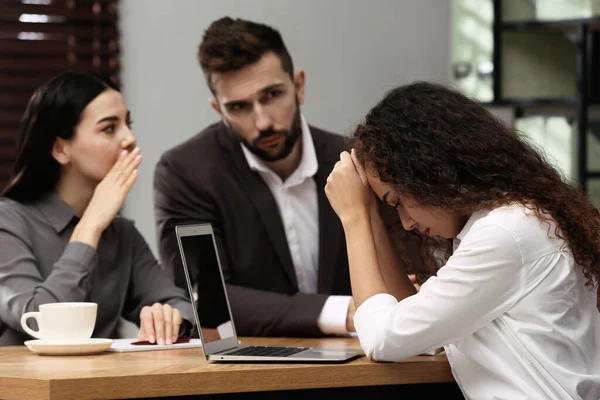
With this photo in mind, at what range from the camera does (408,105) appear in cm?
160

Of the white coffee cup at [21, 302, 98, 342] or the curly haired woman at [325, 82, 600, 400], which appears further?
the white coffee cup at [21, 302, 98, 342]

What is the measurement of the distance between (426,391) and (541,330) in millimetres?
307

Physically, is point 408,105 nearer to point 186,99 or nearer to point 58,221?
point 58,221

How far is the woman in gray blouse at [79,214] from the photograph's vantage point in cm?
204

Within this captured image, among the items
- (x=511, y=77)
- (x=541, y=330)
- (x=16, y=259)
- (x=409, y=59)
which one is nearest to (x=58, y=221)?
(x=16, y=259)

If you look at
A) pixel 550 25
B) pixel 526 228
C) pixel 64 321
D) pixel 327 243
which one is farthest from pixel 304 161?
pixel 550 25

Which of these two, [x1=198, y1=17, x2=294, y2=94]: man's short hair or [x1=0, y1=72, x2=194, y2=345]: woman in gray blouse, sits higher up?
[x1=198, y1=17, x2=294, y2=94]: man's short hair

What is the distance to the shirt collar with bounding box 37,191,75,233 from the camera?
2186mm

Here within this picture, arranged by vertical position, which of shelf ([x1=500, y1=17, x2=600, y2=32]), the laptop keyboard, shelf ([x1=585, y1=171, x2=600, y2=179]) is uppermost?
shelf ([x1=500, y1=17, x2=600, y2=32])

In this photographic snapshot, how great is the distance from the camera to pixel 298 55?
Answer: 3.57m

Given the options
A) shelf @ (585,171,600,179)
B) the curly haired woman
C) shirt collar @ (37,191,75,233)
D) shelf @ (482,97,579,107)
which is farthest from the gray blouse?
shelf @ (585,171,600,179)

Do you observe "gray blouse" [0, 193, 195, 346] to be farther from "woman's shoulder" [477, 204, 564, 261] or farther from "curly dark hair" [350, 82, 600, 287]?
"woman's shoulder" [477, 204, 564, 261]

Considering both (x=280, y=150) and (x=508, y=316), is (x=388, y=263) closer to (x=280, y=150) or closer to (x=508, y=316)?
(x=508, y=316)

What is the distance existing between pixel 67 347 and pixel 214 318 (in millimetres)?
277
